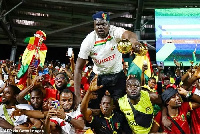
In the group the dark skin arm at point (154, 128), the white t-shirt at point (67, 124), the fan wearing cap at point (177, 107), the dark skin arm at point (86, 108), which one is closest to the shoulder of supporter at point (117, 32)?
the dark skin arm at point (86, 108)

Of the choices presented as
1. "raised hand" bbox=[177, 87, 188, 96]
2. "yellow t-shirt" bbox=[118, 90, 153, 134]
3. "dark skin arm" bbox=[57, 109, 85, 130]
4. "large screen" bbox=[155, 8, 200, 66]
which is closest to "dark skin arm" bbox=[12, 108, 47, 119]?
"dark skin arm" bbox=[57, 109, 85, 130]

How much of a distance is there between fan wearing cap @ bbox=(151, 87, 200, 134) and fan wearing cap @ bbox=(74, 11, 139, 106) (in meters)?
0.62

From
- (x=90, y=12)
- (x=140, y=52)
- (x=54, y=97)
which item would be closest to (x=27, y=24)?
(x=90, y=12)

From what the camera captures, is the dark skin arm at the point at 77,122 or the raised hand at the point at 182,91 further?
the raised hand at the point at 182,91

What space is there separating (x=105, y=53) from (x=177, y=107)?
1257 millimetres

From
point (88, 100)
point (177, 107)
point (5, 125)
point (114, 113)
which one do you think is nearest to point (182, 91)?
point (177, 107)

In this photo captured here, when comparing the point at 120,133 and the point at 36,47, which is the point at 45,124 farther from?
the point at 36,47

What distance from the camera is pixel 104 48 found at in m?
3.27

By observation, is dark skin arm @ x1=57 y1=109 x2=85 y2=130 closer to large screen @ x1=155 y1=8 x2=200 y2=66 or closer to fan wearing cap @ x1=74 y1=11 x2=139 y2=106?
fan wearing cap @ x1=74 y1=11 x2=139 y2=106

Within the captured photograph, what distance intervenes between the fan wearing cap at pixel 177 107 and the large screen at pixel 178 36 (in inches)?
200

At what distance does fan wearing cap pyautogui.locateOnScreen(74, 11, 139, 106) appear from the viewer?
3.17 m

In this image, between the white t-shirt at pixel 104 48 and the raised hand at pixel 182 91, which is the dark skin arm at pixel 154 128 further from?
the white t-shirt at pixel 104 48

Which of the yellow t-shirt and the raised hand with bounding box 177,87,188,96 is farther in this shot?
the raised hand with bounding box 177,87,188,96

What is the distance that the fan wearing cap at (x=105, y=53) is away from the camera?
3.17m
